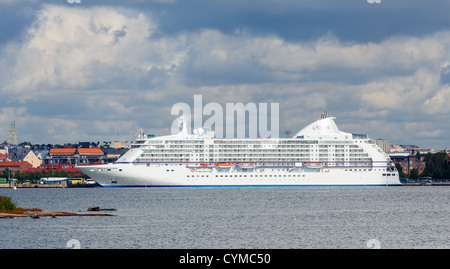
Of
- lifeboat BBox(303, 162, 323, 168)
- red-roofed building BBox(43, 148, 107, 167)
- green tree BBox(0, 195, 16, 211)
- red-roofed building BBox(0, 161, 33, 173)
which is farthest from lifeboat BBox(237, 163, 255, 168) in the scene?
red-roofed building BBox(43, 148, 107, 167)

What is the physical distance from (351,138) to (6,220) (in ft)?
226

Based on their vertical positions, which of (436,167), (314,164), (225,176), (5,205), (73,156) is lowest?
(5,205)

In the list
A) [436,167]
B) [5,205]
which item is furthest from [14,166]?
[5,205]

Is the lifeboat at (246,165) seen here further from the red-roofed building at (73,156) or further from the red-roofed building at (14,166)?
the red-roofed building at (73,156)

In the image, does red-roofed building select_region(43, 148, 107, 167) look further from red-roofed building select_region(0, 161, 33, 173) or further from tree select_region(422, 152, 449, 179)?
tree select_region(422, 152, 449, 179)

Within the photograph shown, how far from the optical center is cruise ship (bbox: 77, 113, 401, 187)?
99.9 meters

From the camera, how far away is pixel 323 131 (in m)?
109

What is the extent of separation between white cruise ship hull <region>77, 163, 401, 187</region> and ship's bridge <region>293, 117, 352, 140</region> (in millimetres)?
5260

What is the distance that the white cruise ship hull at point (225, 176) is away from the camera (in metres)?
99.2

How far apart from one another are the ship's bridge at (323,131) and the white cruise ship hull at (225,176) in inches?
207

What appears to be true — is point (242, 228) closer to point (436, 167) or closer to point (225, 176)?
point (225, 176)

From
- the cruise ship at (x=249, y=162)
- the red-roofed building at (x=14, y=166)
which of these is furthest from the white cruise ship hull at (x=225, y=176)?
the red-roofed building at (x=14, y=166)

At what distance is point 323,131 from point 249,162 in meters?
12.6
